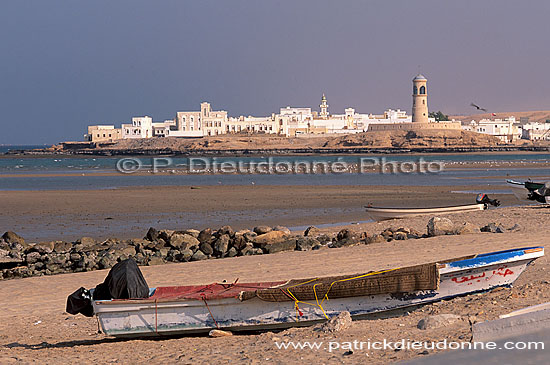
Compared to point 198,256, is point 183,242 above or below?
above

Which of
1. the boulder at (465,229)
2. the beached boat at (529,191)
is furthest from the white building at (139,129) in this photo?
the boulder at (465,229)

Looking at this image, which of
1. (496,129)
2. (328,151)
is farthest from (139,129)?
(496,129)

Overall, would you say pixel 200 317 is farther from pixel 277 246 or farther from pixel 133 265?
pixel 277 246

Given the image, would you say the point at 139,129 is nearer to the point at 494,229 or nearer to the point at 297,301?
the point at 494,229

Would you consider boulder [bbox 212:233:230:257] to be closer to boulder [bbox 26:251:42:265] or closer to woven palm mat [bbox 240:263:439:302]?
boulder [bbox 26:251:42:265]

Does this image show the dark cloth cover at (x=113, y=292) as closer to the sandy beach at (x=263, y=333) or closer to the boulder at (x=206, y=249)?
the sandy beach at (x=263, y=333)

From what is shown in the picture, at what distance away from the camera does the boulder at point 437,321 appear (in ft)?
21.1

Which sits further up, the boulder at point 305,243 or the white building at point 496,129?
the white building at point 496,129

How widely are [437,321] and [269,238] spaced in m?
9.03

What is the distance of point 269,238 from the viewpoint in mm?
15344

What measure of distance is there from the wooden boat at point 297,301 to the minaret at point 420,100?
5207 inches

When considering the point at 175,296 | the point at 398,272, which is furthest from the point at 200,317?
the point at 398,272

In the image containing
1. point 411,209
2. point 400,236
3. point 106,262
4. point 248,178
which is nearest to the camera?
point 106,262

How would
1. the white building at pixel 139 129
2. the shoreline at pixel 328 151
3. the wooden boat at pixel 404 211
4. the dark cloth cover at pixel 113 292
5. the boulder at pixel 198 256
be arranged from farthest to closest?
the white building at pixel 139 129, the shoreline at pixel 328 151, the wooden boat at pixel 404 211, the boulder at pixel 198 256, the dark cloth cover at pixel 113 292
